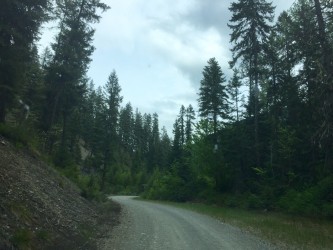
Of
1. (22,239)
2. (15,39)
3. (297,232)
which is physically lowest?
(22,239)

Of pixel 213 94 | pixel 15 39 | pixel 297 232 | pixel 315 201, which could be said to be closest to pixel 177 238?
pixel 297 232

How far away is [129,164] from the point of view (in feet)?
373

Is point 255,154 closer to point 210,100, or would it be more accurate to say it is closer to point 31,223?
point 210,100

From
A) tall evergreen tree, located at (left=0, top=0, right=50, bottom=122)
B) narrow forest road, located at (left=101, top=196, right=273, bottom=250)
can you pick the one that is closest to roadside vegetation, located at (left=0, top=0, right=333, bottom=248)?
tall evergreen tree, located at (left=0, top=0, right=50, bottom=122)

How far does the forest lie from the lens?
1945 centimetres

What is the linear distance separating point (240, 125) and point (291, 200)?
44.2 ft

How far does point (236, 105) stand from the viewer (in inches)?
1975

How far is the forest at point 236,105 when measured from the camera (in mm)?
19453

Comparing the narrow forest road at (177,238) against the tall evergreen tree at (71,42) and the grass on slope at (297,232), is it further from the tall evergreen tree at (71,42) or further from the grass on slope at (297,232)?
the tall evergreen tree at (71,42)

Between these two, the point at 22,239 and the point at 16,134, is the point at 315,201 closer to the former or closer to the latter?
the point at 16,134

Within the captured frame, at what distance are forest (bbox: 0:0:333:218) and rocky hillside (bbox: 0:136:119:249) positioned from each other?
297 centimetres

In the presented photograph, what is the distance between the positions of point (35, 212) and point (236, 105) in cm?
4117

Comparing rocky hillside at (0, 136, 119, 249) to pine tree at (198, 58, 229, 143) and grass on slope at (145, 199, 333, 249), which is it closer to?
grass on slope at (145, 199, 333, 249)

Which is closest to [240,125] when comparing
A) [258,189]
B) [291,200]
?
[258,189]
